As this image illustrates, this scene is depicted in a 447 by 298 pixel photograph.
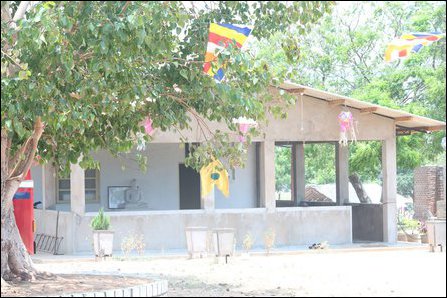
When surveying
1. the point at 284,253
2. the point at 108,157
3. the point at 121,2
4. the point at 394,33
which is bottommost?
the point at 284,253

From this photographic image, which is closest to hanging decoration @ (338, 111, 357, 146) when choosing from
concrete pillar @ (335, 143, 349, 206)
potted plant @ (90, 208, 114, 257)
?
concrete pillar @ (335, 143, 349, 206)

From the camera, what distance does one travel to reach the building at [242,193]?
21266mm

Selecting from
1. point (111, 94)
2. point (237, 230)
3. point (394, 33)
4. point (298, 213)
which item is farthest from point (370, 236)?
point (111, 94)

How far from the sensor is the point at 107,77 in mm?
11109

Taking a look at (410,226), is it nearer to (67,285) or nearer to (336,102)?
(336,102)

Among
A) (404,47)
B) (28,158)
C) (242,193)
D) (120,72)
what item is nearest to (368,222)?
(242,193)

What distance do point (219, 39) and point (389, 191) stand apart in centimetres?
1223

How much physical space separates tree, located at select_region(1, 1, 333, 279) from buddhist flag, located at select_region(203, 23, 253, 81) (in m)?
0.22

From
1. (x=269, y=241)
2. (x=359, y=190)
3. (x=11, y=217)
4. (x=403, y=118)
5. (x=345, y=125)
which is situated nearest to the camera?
(x=11, y=217)

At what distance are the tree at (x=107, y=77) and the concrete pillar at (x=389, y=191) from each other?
1017 cm

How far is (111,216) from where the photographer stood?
21000 mm

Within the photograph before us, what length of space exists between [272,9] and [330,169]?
2312 cm

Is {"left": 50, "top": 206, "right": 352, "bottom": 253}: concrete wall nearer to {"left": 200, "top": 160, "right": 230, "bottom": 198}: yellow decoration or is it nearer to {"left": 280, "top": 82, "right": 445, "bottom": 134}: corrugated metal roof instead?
{"left": 280, "top": 82, "right": 445, "bottom": 134}: corrugated metal roof

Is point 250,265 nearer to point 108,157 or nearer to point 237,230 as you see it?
point 237,230
